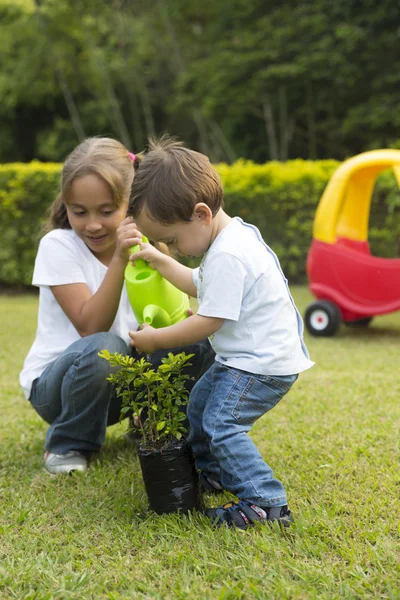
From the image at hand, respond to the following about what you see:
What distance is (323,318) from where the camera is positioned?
537 cm

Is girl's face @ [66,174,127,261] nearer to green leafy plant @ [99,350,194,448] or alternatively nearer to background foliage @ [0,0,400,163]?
green leafy plant @ [99,350,194,448]

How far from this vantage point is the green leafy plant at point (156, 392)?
6.57ft

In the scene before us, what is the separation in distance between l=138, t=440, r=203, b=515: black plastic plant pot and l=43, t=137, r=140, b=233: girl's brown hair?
3.16 feet

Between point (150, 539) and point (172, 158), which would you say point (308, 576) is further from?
point (172, 158)

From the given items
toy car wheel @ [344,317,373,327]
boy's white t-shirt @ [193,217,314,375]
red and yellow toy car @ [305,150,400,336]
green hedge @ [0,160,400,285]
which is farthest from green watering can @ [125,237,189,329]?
green hedge @ [0,160,400,285]

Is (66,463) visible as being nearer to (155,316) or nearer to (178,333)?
(155,316)

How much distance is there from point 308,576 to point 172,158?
119cm

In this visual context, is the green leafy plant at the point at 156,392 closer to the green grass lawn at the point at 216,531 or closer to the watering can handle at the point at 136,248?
the green grass lawn at the point at 216,531

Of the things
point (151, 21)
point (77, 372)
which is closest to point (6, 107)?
point (151, 21)

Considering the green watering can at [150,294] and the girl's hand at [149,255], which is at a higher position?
the girl's hand at [149,255]

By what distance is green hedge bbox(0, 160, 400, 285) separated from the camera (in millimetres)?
8086

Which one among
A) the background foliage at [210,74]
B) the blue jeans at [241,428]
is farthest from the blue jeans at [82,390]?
the background foliage at [210,74]

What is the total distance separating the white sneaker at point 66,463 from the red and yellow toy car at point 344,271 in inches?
124

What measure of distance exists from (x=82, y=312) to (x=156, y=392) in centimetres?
61
